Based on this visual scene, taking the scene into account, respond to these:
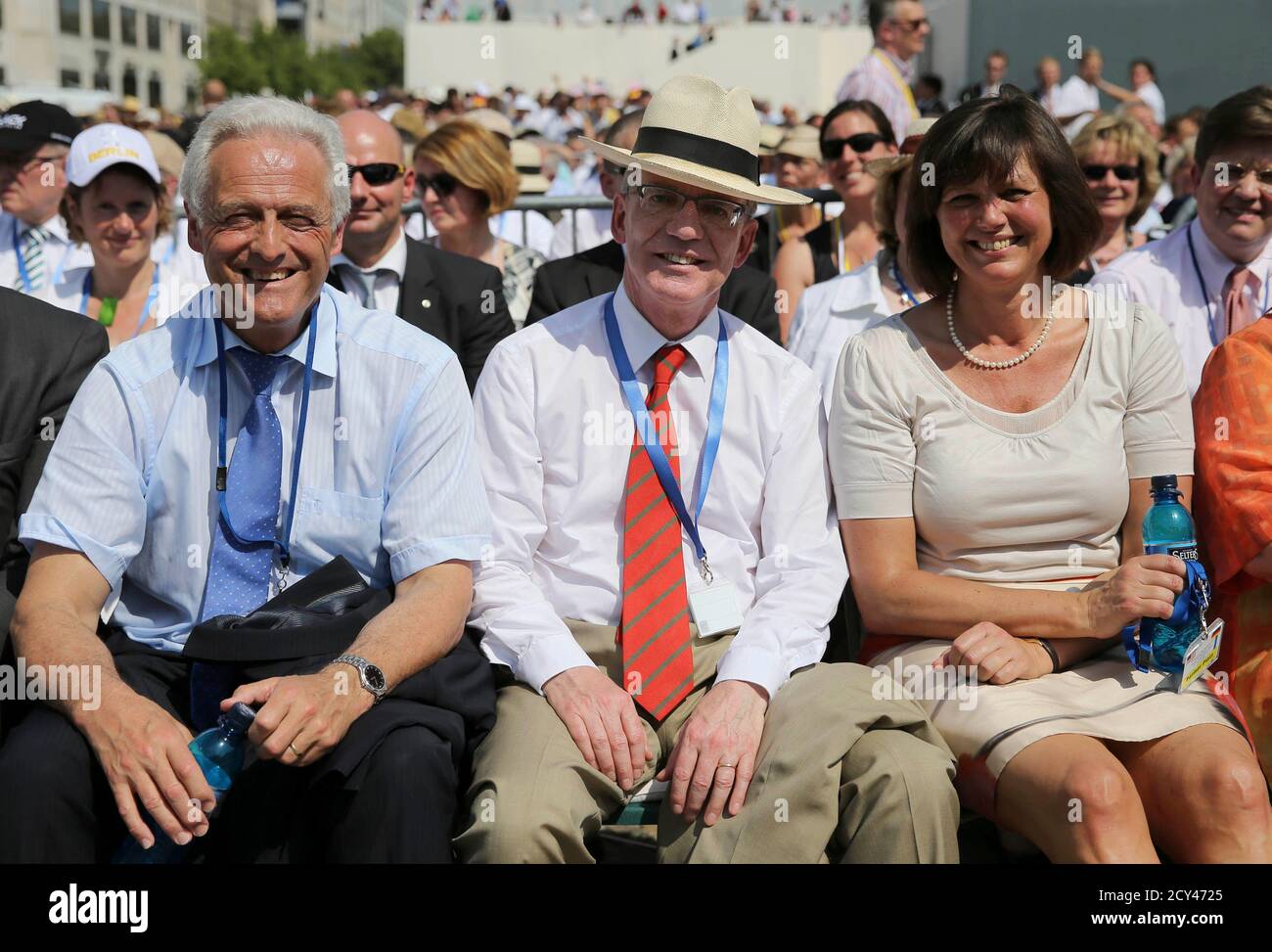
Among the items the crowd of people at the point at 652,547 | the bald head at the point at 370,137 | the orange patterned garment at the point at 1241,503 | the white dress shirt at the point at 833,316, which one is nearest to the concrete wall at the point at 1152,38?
the white dress shirt at the point at 833,316

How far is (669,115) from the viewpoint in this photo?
3684 mm

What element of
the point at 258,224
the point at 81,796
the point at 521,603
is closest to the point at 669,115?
the point at 258,224

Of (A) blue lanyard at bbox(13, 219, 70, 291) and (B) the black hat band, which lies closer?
(B) the black hat band

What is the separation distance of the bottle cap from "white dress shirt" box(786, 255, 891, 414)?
111 inches

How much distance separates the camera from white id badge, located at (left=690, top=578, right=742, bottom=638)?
3.46 metres

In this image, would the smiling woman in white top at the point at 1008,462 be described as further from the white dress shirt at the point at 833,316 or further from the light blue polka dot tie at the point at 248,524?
the light blue polka dot tie at the point at 248,524

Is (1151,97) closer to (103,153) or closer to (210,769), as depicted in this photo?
(103,153)

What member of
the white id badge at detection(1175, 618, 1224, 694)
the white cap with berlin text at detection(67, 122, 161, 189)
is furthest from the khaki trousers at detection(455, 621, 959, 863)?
the white cap with berlin text at detection(67, 122, 161, 189)

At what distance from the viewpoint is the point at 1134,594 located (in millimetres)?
3316

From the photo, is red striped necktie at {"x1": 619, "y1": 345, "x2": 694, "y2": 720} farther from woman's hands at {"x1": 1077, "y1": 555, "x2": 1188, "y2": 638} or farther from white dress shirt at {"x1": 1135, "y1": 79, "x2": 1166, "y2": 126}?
white dress shirt at {"x1": 1135, "y1": 79, "x2": 1166, "y2": 126}

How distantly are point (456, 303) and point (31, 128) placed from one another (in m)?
2.66

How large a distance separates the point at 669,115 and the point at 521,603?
1.39 m

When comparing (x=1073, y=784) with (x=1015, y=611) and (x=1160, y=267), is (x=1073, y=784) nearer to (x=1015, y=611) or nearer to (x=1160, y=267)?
(x=1015, y=611)
